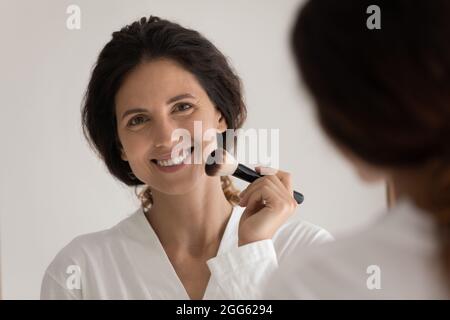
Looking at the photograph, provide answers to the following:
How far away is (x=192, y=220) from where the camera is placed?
86cm

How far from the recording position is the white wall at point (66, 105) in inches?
39.9

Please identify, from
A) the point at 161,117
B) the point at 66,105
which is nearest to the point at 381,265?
the point at 161,117

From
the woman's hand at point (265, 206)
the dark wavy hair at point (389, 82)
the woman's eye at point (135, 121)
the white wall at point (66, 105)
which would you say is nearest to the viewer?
the dark wavy hair at point (389, 82)

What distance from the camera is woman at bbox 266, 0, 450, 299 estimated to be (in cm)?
40

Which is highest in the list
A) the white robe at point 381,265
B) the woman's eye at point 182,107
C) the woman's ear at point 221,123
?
the woman's eye at point 182,107

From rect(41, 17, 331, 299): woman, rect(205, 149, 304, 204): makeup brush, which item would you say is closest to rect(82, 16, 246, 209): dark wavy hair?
rect(41, 17, 331, 299): woman

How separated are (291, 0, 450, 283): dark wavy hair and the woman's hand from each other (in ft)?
1.05

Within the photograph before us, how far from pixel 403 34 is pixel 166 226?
525 mm

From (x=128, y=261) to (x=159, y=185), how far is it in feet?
0.35

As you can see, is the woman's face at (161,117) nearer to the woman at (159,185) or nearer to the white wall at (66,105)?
the woman at (159,185)

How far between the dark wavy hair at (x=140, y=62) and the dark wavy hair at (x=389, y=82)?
0.44 metres

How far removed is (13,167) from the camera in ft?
3.41

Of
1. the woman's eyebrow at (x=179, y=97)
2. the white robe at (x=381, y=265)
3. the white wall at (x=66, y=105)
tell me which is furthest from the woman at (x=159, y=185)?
the white robe at (x=381, y=265)

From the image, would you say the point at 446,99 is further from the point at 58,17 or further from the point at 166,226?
the point at 58,17
